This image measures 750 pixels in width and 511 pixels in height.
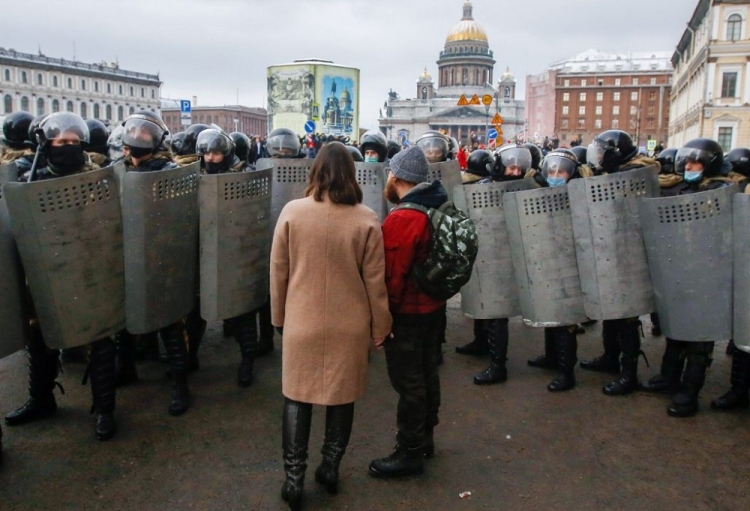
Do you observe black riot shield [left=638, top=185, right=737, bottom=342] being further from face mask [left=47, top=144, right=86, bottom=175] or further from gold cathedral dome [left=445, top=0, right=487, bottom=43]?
gold cathedral dome [left=445, top=0, right=487, bottom=43]

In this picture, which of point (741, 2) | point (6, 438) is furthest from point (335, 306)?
point (741, 2)

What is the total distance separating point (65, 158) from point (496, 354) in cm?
331

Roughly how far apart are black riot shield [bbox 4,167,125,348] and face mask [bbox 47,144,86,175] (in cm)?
34

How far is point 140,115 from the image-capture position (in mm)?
4789

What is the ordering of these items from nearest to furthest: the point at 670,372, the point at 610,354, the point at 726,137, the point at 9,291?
the point at 9,291, the point at 670,372, the point at 610,354, the point at 726,137

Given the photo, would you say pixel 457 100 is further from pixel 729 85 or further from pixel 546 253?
pixel 546 253

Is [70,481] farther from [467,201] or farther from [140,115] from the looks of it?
[467,201]

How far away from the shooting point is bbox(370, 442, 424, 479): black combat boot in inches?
144

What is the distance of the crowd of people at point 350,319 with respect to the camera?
3.15 meters

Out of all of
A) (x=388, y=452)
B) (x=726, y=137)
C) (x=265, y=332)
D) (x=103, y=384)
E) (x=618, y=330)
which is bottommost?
A: (x=388, y=452)

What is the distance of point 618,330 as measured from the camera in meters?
5.06

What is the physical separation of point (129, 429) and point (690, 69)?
6497cm

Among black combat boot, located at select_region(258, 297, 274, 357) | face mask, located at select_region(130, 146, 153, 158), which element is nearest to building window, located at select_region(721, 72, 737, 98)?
black combat boot, located at select_region(258, 297, 274, 357)

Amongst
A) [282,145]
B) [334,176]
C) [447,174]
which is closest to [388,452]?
[334,176]
